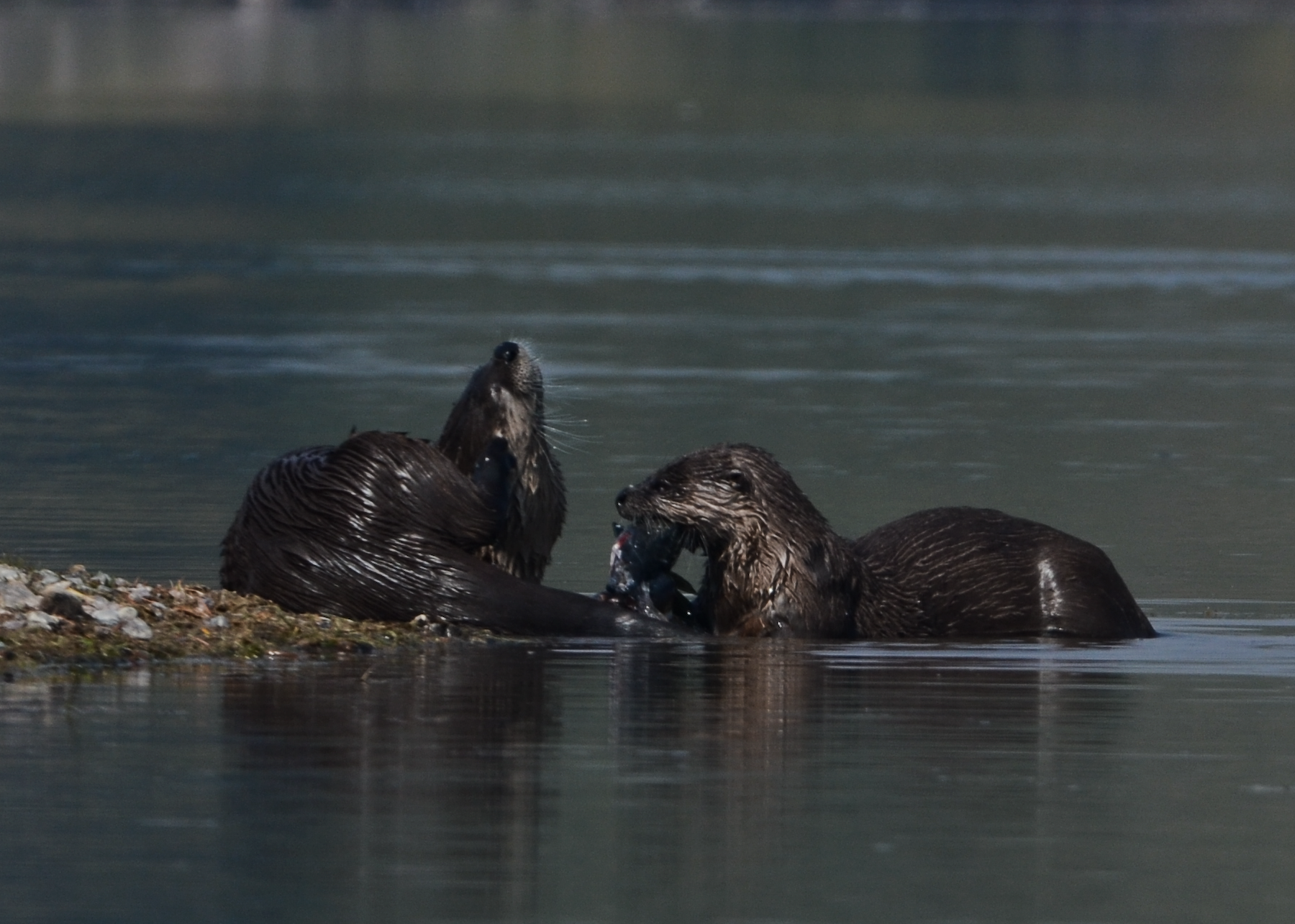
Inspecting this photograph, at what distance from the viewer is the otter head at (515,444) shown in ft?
37.4

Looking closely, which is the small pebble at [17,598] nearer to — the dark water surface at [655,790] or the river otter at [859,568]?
the dark water surface at [655,790]

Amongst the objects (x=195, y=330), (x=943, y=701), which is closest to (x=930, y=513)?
(x=943, y=701)

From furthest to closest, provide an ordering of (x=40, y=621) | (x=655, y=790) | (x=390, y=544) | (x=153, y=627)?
(x=390, y=544) < (x=153, y=627) < (x=40, y=621) < (x=655, y=790)

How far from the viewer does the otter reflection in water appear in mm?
10883

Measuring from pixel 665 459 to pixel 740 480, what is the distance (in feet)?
17.3

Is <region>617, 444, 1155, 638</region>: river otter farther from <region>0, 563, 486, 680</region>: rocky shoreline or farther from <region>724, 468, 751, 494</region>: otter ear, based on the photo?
<region>0, 563, 486, 680</region>: rocky shoreline

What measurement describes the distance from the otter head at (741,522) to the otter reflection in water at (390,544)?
1.18ft

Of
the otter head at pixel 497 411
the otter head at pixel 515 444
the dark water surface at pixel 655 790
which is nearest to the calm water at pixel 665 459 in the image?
the dark water surface at pixel 655 790

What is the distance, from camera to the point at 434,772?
8070mm

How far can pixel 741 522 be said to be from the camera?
1099cm

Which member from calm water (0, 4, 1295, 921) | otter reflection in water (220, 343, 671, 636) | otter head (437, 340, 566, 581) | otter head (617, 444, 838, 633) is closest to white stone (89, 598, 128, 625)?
calm water (0, 4, 1295, 921)

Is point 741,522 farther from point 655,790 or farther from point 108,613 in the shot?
point 655,790

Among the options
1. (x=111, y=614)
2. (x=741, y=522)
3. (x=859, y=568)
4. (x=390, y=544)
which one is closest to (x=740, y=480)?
(x=741, y=522)

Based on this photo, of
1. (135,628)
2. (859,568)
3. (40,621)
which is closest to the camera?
(40,621)
